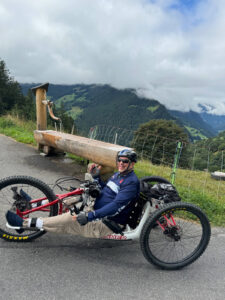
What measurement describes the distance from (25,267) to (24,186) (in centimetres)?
108

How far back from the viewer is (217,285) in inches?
101

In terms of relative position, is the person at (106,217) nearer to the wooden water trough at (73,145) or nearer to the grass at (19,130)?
the wooden water trough at (73,145)

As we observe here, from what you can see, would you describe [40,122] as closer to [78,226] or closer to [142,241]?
[78,226]

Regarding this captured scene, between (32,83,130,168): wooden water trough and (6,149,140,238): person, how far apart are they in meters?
1.54

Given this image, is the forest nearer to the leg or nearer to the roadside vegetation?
the roadside vegetation

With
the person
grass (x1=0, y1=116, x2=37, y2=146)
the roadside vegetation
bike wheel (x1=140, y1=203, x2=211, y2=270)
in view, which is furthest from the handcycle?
grass (x1=0, y1=116, x2=37, y2=146)

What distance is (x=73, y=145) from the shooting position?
17.8 feet

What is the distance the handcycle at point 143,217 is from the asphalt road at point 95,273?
163 mm

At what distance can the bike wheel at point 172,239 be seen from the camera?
8.76 ft

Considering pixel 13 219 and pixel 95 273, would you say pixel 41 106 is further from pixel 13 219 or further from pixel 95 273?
pixel 95 273

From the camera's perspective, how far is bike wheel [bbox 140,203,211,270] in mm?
2670

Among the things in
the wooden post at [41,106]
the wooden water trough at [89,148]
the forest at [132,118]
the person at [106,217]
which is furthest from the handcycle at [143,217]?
the wooden post at [41,106]

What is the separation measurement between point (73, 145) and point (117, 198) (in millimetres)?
2965

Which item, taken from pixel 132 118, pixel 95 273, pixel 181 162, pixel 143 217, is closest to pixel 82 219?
pixel 95 273
